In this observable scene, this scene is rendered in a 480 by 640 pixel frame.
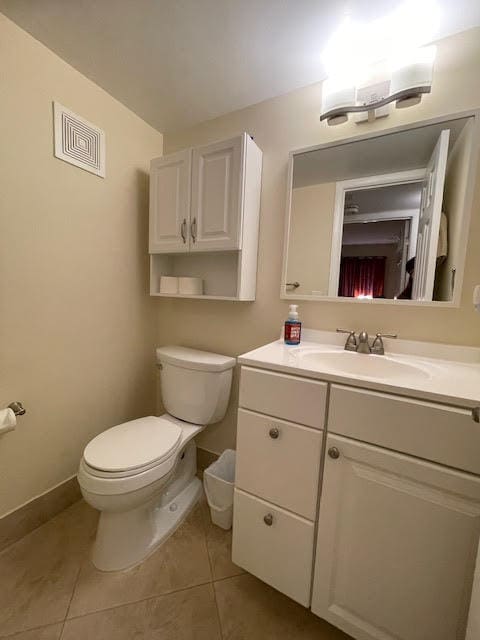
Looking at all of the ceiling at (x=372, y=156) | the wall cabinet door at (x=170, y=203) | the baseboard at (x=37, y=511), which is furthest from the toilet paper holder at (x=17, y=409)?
the ceiling at (x=372, y=156)

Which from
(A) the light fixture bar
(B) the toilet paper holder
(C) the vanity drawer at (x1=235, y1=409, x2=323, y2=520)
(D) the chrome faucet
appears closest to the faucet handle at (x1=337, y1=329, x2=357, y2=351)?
(D) the chrome faucet

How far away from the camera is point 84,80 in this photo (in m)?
1.22

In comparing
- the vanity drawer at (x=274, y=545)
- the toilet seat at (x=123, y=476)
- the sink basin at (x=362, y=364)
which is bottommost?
the vanity drawer at (x=274, y=545)

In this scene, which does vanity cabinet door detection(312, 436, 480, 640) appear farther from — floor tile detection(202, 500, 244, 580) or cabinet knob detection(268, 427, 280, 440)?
floor tile detection(202, 500, 244, 580)

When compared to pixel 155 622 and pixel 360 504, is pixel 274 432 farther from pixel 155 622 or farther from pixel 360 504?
pixel 155 622

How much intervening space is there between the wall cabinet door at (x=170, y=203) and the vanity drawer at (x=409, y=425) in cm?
106

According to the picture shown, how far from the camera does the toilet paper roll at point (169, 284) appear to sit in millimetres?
1477

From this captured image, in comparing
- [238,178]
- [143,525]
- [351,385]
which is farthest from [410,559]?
[238,178]

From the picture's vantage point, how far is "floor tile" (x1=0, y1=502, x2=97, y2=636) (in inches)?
34.5

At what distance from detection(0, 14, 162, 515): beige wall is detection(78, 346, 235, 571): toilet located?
1.02 feet

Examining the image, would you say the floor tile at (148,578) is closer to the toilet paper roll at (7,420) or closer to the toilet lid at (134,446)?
the toilet lid at (134,446)

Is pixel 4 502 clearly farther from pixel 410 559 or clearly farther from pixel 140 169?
pixel 140 169

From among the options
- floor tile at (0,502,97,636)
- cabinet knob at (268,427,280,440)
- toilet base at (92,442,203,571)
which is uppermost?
cabinet knob at (268,427,280,440)

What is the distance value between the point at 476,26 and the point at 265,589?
2.21 metres
